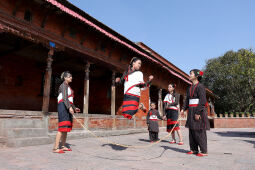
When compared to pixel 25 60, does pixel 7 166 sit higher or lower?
lower

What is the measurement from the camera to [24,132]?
5.16m

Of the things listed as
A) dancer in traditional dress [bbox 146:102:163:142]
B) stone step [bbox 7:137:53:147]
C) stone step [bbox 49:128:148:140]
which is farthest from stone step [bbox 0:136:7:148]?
dancer in traditional dress [bbox 146:102:163:142]

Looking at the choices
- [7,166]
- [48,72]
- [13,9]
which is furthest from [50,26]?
[7,166]

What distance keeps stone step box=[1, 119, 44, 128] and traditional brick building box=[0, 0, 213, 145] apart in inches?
1.2

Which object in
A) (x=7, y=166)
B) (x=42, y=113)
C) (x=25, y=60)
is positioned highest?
(x=25, y=60)

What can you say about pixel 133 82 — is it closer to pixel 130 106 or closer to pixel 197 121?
pixel 130 106

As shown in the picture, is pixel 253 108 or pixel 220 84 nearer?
pixel 253 108

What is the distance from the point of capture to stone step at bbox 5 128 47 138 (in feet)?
15.7

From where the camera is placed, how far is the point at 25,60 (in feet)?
32.0

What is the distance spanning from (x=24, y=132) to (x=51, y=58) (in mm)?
2910

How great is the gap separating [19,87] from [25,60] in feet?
4.84

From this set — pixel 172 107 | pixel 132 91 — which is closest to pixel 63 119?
pixel 132 91

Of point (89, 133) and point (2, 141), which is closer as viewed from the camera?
point (2, 141)

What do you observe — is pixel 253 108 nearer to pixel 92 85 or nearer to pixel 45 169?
pixel 92 85
